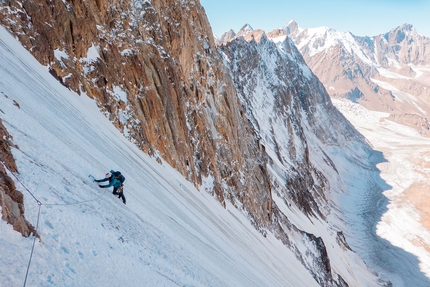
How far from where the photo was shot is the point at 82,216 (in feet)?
19.1

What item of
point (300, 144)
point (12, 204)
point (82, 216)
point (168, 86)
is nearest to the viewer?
point (12, 204)

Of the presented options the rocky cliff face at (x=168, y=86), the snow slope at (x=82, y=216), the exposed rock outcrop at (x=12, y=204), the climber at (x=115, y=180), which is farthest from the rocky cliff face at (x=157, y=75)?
the exposed rock outcrop at (x=12, y=204)

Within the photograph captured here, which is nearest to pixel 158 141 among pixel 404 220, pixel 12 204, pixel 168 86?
pixel 168 86

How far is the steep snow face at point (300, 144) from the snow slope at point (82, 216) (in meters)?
25.0

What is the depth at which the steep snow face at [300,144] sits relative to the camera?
41656mm

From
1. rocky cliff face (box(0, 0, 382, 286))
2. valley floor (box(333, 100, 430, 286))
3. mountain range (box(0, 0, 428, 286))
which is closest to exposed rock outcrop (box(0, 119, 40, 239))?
mountain range (box(0, 0, 428, 286))

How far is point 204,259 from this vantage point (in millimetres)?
8789

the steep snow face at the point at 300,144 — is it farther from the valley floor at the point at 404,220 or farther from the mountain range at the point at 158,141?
the valley floor at the point at 404,220

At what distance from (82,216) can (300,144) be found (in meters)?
→ 78.0

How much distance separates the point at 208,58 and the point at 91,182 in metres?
23.5

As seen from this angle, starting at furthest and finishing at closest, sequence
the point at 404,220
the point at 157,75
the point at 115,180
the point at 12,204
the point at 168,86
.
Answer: the point at 404,220
the point at 168,86
the point at 157,75
the point at 115,180
the point at 12,204

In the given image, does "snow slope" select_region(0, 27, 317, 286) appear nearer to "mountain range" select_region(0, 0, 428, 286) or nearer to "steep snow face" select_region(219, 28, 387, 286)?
"mountain range" select_region(0, 0, 428, 286)

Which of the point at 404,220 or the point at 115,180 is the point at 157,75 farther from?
the point at 404,220

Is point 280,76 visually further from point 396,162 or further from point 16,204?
point 16,204
